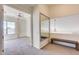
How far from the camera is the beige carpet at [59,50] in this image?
1.46m

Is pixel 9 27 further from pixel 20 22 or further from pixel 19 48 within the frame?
pixel 19 48

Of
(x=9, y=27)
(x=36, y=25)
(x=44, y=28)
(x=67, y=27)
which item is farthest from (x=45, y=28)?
(x=9, y=27)

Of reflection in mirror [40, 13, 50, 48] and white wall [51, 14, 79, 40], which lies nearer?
white wall [51, 14, 79, 40]

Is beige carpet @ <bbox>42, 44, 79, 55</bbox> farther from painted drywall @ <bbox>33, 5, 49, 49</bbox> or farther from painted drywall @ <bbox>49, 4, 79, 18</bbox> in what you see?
painted drywall @ <bbox>49, 4, 79, 18</bbox>

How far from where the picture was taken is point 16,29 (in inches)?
61.4

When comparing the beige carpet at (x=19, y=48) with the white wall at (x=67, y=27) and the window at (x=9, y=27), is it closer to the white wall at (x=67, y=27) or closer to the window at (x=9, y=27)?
the window at (x=9, y=27)

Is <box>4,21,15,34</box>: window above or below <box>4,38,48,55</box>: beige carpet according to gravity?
above

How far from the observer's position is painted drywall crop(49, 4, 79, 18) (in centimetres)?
144

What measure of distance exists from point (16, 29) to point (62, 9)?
84 centimetres

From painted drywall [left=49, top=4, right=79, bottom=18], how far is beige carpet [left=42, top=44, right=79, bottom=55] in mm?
528

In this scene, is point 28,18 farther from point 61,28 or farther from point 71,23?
point 71,23

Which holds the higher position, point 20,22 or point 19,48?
point 20,22

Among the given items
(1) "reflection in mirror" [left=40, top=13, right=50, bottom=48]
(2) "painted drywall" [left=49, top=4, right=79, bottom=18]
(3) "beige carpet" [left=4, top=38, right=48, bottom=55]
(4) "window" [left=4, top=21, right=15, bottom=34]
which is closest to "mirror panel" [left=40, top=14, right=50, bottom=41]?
(1) "reflection in mirror" [left=40, top=13, right=50, bottom=48]

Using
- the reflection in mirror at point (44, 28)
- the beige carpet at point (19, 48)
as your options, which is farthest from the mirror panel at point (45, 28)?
A: the beige carpet at point (19, 48)
